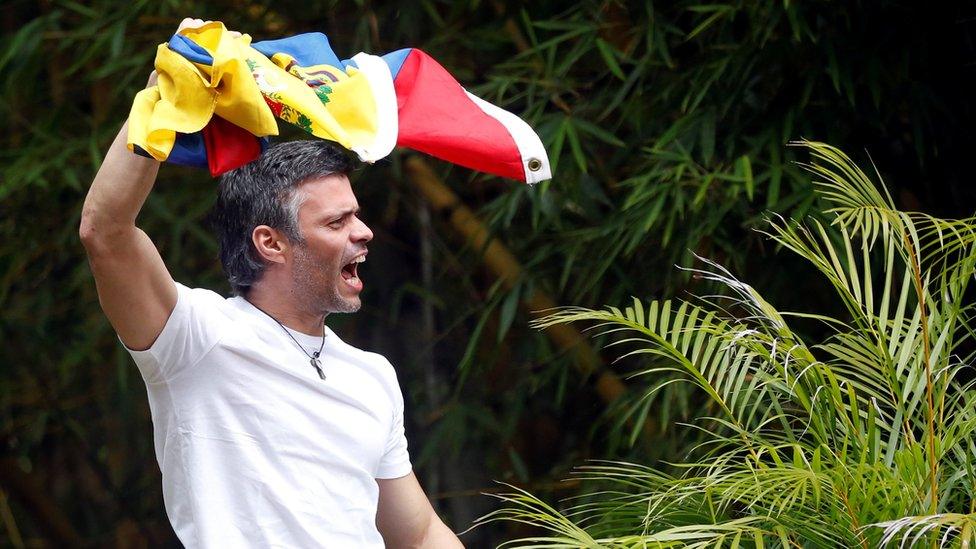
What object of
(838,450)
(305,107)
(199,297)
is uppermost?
(305,107)

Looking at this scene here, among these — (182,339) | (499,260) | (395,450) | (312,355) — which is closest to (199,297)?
(182,339)

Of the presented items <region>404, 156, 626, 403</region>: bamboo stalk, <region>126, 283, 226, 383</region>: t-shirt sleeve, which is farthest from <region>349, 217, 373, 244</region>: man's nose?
<region>404, 156, 626, 403</region>: bamboo stalk

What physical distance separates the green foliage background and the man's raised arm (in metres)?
1.32

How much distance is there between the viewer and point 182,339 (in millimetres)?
1560

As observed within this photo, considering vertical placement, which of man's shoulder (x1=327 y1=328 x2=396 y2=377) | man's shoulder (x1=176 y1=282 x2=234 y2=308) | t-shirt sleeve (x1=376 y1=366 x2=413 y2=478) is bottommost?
t-shirt sleeve (x1=376 y1=366 x2=413 y2=478)

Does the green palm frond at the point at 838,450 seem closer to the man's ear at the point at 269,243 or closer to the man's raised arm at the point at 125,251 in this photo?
the man's ear at the point at 269,243

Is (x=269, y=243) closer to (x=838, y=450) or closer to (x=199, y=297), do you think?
(x=199, y=297)

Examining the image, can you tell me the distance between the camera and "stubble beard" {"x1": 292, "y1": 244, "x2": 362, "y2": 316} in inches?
67.0

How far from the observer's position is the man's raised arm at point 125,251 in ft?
4.71

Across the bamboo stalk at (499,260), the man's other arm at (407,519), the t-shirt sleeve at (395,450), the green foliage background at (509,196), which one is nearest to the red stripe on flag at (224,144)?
the t-shirt sleeve at (395,450)

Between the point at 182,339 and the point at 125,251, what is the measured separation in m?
0.14

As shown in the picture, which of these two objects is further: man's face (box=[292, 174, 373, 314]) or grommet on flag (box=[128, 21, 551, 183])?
man's face (box=[292, 174, 373, 314])

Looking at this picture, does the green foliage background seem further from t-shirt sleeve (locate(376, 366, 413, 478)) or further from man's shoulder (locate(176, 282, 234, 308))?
man's shoulder (locate(176, 282, 234, 308))

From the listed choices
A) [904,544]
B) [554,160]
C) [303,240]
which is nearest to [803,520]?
[904,544]
